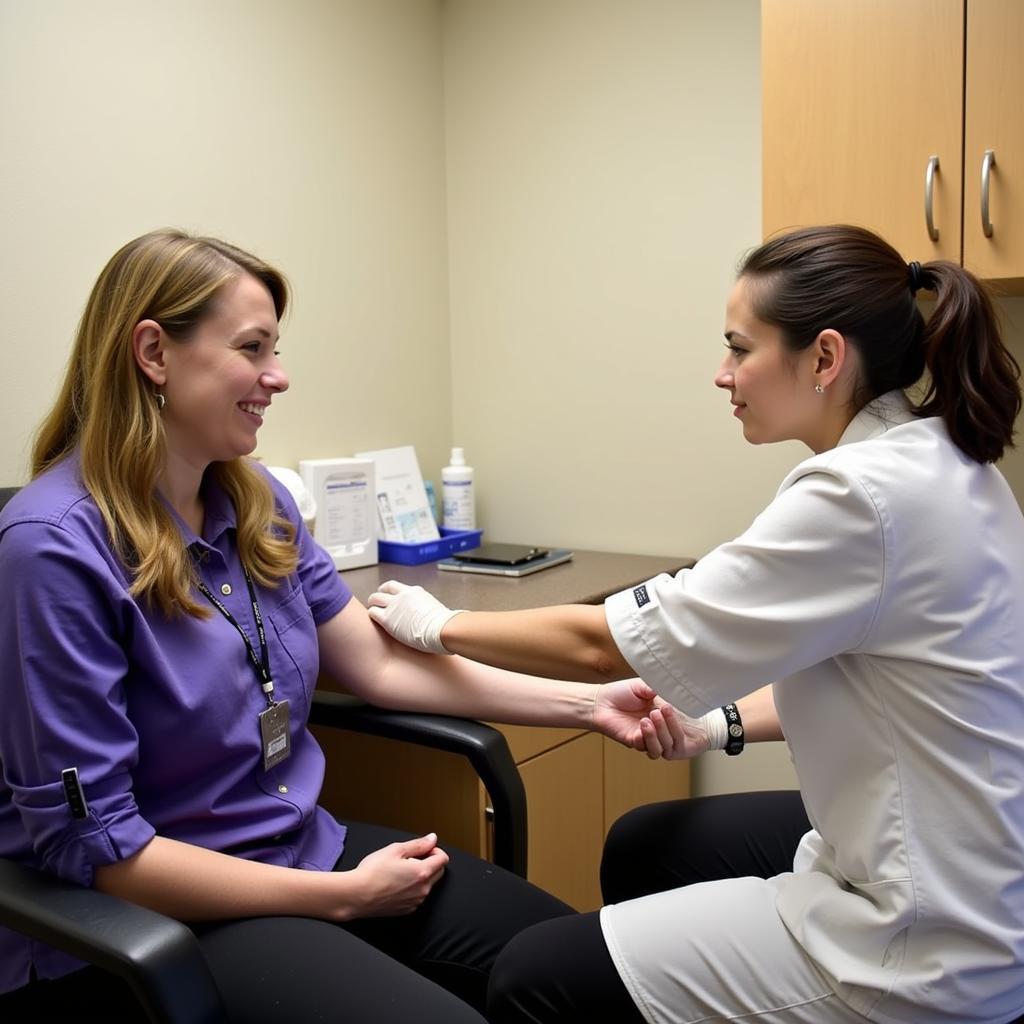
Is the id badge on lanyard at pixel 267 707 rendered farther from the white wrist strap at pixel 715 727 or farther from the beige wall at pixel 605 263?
the beige wall at pixel 605 263

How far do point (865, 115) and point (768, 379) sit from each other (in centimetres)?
79

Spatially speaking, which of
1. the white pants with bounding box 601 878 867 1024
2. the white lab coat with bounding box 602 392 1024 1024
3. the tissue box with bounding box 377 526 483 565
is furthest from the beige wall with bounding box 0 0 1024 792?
the white pants with bounding box 601 878 867 1024

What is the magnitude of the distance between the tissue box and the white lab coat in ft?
4.25

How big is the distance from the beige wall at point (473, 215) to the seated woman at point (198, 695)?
664 mm

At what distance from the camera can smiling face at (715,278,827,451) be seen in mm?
Result: 1249

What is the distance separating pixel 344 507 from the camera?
2312mm

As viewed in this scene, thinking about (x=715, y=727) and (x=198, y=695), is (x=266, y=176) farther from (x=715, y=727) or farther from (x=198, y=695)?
(x=715, y=727)

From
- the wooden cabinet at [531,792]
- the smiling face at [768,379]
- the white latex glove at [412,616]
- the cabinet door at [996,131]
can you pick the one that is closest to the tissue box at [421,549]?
the wooden cabinet at [531,792]

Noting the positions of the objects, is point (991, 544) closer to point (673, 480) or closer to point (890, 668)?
point (890, 668)

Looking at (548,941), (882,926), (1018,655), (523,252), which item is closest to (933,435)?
(1018,655)

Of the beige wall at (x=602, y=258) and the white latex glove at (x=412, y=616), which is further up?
the beige wall at (x=602, y=258)

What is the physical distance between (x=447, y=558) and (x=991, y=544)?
60.3 inches

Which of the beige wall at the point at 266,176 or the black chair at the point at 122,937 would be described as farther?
A: the beige wall at the point at 266,176

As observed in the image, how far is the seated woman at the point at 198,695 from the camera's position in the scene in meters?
1.07
